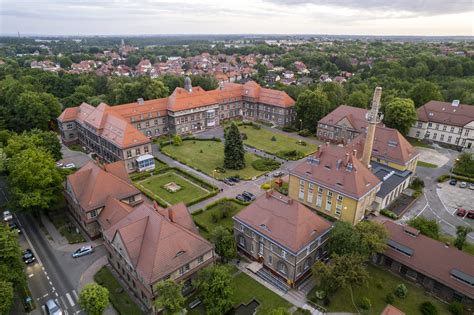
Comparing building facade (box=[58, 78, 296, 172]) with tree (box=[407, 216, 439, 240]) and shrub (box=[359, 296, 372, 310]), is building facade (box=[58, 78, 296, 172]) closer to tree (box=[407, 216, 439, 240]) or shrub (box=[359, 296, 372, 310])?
shrub (box=[359, 296, 372, 310])

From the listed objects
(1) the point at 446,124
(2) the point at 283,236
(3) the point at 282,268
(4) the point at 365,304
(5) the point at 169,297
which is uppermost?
(1) the point at 446,124

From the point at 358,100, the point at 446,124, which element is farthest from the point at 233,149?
the point at 446,124

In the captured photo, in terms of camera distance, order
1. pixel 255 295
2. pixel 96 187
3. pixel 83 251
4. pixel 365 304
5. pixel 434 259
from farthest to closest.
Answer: pixel 96 187 < pixel 83 251 < pixel 434 259 < pixel 255 295 < pixel 365 304

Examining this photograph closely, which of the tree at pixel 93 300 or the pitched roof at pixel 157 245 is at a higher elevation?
the pitched roof at pixel 157 245

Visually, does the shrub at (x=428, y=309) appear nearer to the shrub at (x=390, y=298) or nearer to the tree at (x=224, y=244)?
the shrub at (x=390, y=298)

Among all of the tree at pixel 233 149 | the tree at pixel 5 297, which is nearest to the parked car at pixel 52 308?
the tree at pixel 5 297

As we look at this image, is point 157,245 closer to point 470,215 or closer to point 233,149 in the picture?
point 233,149
